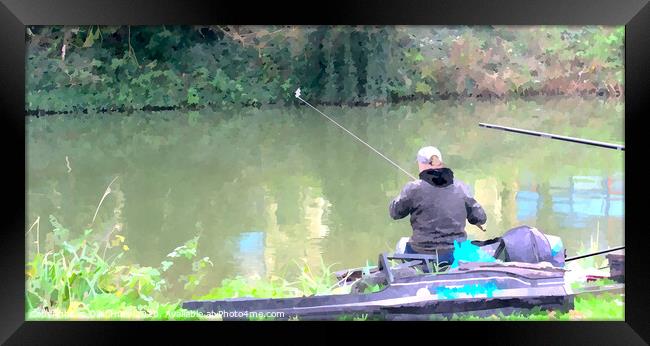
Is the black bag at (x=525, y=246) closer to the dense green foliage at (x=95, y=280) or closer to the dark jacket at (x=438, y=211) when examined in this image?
the dark jacket at (x=438, y=211)

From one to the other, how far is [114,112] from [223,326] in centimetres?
111

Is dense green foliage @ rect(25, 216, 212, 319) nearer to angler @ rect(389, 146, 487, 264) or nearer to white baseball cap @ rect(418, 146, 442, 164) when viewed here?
angler @ rect(389, 146, 487, 264)

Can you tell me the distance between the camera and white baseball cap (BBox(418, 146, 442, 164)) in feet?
12.4

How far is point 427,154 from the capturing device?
149 inches

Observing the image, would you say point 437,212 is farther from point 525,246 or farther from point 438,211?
point 525,246

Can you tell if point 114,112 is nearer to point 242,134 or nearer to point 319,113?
point 242,134

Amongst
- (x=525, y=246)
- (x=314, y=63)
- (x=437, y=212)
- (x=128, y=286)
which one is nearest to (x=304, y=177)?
(x=314, y=63)

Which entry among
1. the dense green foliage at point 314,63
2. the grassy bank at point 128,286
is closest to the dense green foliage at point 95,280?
the grassy bank at point 128,286

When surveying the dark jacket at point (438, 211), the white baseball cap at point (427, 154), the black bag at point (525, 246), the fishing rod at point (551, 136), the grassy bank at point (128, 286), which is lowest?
the grassy bank at point (128, 286)

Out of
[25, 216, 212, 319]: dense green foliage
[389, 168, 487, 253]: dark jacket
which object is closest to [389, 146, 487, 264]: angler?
[389, 168, 487, 253]: dark jacket

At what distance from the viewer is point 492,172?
3779 mm

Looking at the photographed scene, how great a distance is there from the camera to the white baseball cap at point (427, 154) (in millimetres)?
3781

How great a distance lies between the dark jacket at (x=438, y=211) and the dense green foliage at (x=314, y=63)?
412 mm

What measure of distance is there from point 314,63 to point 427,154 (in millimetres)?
602
